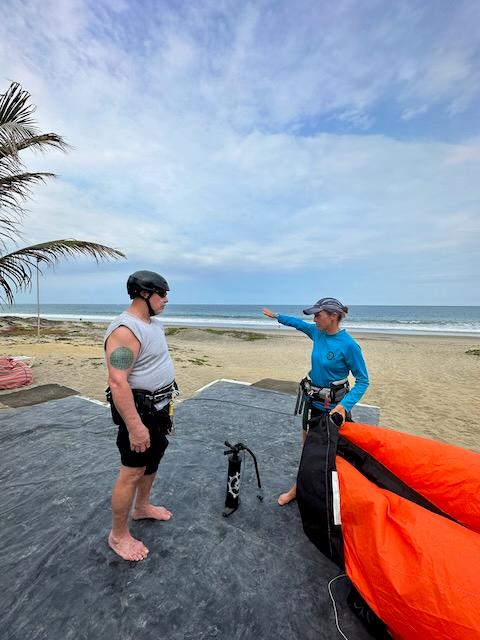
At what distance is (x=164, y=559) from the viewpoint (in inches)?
85.3

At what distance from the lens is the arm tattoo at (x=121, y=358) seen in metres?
1.87

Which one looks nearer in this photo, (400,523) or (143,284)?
(400,523)

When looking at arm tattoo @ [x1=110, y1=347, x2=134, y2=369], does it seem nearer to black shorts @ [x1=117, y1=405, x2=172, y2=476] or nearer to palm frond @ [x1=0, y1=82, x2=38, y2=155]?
black shorts @ [x1=117, y1=405, x2=172, y2=476]

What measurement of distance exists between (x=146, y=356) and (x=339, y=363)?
1639 millimetres

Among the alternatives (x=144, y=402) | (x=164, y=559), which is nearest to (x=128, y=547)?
(x=164, y=559)

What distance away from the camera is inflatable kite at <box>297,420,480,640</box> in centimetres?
129

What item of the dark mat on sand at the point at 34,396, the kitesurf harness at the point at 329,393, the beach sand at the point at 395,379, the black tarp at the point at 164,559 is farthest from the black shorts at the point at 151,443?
the beach sand at the point at 395,379

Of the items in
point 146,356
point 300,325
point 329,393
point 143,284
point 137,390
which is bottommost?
point 329,393

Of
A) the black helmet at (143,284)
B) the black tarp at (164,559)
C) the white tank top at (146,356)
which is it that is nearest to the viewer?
the black tarp at (164,559)

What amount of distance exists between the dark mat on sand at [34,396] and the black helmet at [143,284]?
464cm

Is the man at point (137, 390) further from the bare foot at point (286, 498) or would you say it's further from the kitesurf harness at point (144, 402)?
the bare foot at point (286, 498)

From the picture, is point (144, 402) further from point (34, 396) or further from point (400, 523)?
point (34, 396)

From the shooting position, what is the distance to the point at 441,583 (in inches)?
51.0

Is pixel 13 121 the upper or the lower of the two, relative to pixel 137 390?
upper
